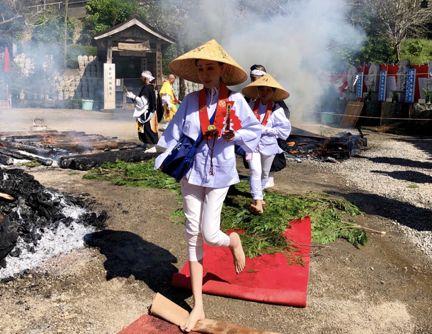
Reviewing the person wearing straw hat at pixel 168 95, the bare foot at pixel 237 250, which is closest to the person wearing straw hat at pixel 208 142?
the bare foot at pixel 237 250

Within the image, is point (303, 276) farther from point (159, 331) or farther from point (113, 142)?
point (113, 142)

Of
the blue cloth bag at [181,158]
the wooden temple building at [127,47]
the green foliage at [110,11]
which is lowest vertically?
the blue cloth bag at [181,158]

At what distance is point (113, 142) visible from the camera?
10062mm

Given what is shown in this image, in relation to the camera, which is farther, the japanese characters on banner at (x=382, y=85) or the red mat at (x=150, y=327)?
the japanese characters on banner at (x=382, y=85)

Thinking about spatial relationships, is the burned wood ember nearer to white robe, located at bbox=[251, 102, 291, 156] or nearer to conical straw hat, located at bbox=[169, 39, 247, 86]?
white robe, located at bbox=[251, 102, 291, 156]

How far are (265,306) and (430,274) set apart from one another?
6.03ft

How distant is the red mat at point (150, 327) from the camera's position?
9.98 feet

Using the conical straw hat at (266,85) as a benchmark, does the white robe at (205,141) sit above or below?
below

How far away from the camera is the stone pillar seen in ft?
68.2

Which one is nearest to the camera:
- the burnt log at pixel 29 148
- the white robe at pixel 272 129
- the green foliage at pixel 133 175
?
the white robe at pixel 272 129

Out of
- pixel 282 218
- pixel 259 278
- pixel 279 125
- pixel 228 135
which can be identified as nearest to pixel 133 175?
pixel 279 125

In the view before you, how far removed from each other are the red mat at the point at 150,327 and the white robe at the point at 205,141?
41.6 inches

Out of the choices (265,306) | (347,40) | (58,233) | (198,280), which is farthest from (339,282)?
(347,40)

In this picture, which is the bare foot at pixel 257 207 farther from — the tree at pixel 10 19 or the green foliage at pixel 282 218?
the tree at pixel 10 19
